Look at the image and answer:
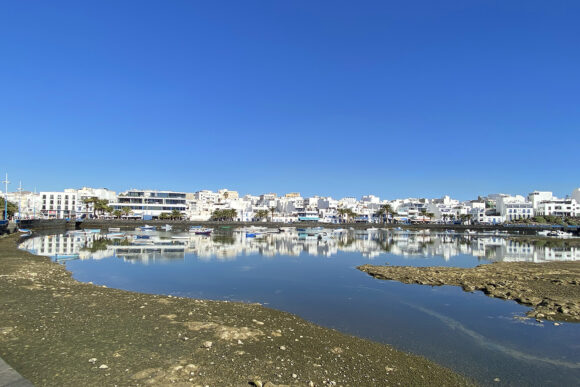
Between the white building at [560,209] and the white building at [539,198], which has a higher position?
the white building at [539,198]

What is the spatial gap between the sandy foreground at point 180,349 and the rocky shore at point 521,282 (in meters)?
13.3

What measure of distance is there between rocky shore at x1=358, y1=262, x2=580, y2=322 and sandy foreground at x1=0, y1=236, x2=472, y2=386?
523 inches

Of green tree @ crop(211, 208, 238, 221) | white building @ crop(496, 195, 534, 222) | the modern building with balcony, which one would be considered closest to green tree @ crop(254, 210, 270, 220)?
green tree @ crop(211, 208, 238, 221)

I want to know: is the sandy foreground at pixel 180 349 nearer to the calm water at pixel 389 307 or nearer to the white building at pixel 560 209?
the calm water at pixel 389 307

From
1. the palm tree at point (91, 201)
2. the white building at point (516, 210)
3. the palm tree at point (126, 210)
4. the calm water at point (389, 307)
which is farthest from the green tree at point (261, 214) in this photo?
the calm water at point (389, 307)

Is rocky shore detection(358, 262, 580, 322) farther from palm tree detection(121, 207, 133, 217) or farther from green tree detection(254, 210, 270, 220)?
green tree detection(254, 210, 270, 220)

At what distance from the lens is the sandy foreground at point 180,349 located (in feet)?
30.3

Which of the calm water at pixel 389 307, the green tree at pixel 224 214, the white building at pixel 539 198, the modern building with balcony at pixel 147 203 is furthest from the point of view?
the white building at pixel 539 198

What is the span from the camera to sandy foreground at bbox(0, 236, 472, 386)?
9.23m

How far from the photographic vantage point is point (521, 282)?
29219mm

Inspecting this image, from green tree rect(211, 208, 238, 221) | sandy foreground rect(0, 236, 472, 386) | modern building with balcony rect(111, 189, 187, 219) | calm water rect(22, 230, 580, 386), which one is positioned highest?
modern building with balcony rect(111, 189, 187, 219)

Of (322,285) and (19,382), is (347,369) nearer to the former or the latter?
(19,382)

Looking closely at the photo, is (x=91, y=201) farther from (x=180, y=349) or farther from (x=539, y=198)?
(x=539, y=198)

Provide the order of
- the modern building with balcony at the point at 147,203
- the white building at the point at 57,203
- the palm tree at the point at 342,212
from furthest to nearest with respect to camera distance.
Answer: the palm tree at the point at 342,212
the white building at the point at 57,203
the modern building with balcony at the point at 147,203
